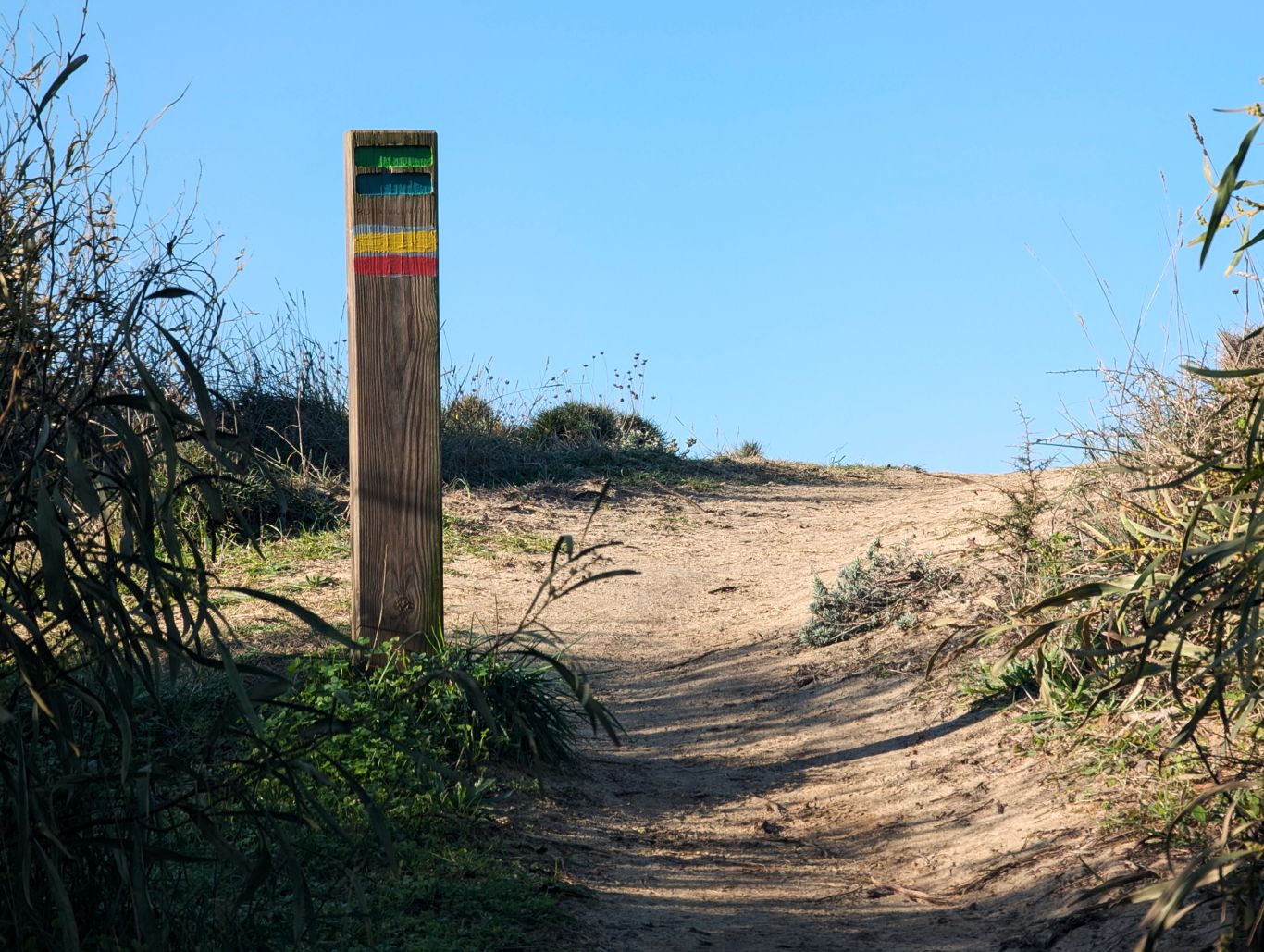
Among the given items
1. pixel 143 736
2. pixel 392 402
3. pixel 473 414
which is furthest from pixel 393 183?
pixel 473 414

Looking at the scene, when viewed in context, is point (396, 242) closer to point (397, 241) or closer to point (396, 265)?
point (397, 241)

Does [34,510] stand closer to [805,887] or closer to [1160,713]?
[805,887]

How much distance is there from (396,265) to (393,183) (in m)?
0.39

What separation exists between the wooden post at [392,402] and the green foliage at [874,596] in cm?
324

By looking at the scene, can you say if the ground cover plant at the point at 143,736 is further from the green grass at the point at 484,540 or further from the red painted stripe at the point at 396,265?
the green grass at the point at 484,540

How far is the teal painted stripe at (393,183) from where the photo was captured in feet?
17.7

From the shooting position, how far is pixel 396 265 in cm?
534

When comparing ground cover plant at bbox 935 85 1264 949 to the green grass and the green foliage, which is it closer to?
the green foliage

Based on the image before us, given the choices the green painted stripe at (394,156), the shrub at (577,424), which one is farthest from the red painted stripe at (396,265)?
the shrub at (577,424)

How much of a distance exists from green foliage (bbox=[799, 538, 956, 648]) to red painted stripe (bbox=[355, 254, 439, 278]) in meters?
3.70

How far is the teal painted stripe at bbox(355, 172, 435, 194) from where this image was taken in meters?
5.39

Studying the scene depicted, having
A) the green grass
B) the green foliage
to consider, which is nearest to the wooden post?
the green foliage

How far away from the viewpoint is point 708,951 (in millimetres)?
3670

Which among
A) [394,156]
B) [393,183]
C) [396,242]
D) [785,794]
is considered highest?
[394,156]
